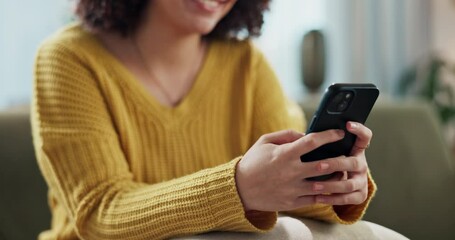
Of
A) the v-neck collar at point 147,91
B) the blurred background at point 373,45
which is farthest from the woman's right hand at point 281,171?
the blurred background at point 373,45

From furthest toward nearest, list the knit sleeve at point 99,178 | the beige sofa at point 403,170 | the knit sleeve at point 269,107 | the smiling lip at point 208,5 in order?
1. the beige sofa at point 403,170
2. the knit sleeve at point 269,107
3. the smiling lip at point 208,5
4. the knit sleeve at point 99,178

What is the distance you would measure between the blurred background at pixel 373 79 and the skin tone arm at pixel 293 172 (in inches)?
25.3

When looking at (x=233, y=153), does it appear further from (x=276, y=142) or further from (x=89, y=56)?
(x=276, y=142)

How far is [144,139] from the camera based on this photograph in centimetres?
120

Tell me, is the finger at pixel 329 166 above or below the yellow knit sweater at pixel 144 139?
above

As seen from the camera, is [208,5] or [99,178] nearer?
[99,178]

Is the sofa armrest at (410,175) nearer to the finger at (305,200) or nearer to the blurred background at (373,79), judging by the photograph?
the blurred background at (373,79)

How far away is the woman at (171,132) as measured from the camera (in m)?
0.88

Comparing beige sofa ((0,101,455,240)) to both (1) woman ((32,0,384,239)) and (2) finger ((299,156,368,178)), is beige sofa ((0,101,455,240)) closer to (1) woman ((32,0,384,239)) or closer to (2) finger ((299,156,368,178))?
(1) woman ((32,0,384,239))

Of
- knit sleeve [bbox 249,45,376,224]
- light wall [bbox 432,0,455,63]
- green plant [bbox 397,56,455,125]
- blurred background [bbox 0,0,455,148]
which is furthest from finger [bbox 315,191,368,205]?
light wall [bbox 432,0,455,63]

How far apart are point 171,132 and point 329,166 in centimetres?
44

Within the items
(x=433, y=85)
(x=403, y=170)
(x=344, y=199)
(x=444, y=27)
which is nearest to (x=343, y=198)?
(x=344, y=199)

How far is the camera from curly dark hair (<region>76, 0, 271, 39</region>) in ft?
4.06

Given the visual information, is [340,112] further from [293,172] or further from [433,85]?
[433,85]
